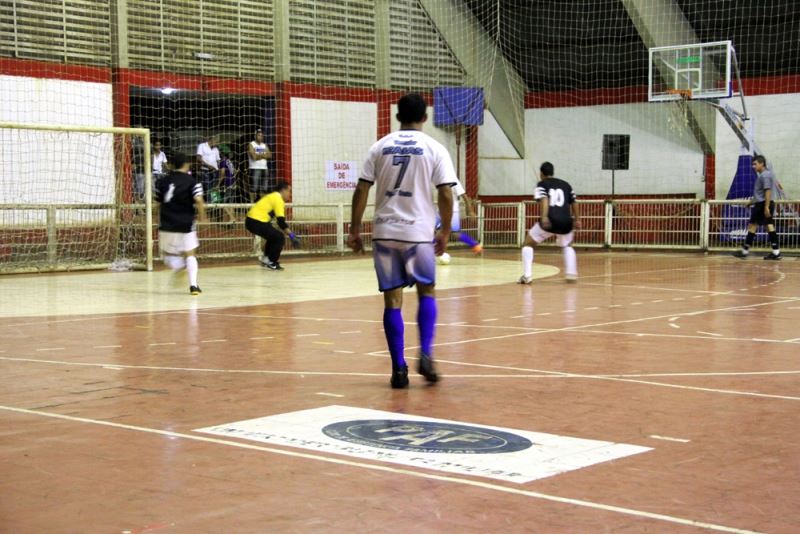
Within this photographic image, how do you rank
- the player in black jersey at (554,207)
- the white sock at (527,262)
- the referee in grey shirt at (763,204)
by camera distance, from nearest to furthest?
the player in black jersey at (554,207), the white sock at (527,262), the referee in grey shirt at (763,204)

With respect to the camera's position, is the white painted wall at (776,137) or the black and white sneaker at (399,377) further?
the white painted wall at (776,137)

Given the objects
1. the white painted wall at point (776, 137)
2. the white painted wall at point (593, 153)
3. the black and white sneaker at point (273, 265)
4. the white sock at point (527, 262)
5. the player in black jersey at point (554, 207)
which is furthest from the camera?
Answer: the white painted wall at point (593, 153)

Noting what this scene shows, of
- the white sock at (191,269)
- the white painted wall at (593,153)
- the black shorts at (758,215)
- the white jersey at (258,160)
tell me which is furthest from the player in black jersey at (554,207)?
the white painted wall at (593,153)

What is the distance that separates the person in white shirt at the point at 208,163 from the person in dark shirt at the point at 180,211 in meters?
10.0

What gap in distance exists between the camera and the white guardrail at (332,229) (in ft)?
71.4

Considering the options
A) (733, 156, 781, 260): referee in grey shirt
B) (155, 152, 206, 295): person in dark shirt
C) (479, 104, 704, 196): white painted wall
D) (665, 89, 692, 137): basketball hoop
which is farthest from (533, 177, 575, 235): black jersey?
(479, 104, 704, 196): white painted wall

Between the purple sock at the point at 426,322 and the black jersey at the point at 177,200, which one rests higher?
the black jersey at the point at 177,200

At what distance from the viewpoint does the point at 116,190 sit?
23.3m

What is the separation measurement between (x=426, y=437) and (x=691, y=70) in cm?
2493

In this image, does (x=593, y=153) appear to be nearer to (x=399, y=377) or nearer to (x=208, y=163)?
(x=208, y=163)

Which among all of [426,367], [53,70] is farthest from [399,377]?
[53,70]

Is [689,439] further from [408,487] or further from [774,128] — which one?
[774,128]

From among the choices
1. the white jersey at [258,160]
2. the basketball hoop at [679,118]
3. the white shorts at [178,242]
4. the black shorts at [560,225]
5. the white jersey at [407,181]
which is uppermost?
the basketball hoop at [679,118]

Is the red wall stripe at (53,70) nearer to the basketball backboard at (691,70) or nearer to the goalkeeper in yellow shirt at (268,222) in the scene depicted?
the goalkeeper in yellow shirt at (268,222)
